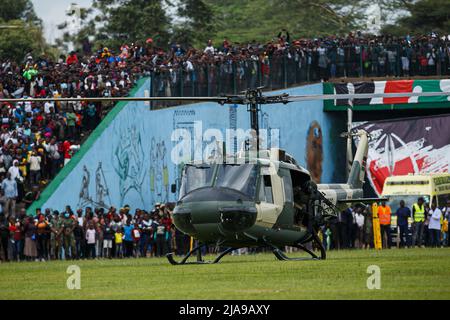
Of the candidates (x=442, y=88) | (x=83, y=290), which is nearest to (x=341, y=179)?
(x=442, y=88)

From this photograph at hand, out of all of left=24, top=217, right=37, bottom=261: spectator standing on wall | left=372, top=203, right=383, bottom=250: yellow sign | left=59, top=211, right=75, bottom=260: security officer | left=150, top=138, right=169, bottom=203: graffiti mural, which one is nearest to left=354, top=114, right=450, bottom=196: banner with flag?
left=372, top=203, right=383, bottom=250: yellow sign

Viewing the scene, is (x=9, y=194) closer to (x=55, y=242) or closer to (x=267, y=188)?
(x=55, y=242)

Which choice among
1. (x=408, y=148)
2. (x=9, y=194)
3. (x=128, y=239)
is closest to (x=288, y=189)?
(x=128, y=239)

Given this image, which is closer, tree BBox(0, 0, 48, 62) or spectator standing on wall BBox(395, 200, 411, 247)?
spectator standing on wall BBox(395, 200, 411, 247)

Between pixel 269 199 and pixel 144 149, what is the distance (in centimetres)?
2157

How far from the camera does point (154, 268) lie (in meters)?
26.5

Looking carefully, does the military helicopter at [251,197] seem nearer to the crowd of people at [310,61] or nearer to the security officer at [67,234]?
the security officer at [67,234]

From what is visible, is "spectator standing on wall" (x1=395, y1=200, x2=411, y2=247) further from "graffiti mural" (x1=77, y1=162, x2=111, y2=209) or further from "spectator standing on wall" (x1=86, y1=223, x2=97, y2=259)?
"graffiti mural" (x1=77, y1=162, x2=111, y2=209)

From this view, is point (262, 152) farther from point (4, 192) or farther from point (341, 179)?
point (341, 179)

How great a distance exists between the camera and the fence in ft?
156

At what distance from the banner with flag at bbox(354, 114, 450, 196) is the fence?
220cm

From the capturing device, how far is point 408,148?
2036 inches

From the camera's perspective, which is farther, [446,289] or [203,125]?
[203,125]

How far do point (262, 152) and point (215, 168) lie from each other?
1775mm
